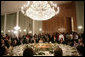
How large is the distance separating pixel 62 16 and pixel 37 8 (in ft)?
15.9

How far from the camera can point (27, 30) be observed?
10.2 m

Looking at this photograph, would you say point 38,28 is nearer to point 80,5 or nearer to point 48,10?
point 80,5

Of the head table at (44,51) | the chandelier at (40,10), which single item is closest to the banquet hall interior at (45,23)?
the chandelier at (40,10)

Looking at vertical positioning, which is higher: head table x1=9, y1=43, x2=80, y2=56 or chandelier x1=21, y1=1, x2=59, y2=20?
chandelier x1=21, y1=1, x2=59, y2=20

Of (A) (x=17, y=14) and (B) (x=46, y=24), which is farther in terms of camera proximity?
(A) (x=17, y=14)

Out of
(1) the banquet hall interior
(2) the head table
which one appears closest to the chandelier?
(1) the banquet hall interior

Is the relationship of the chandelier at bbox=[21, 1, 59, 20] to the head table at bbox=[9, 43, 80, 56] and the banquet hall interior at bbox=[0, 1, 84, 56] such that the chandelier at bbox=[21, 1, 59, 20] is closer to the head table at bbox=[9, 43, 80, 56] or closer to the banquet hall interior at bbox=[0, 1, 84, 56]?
the banquet hall interior at bbox=[0, 1, 84, 56]

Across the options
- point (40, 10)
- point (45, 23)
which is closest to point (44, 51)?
point (40, 10)

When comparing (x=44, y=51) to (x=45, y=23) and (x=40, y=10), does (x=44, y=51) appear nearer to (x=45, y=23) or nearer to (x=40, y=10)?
(x=40, y=10)

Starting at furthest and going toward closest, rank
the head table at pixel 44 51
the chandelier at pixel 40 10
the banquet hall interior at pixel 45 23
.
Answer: the banquet hall interior at pixel 45 23 → the chandelier at pixel 40 10 → the head table at pixel 44 51

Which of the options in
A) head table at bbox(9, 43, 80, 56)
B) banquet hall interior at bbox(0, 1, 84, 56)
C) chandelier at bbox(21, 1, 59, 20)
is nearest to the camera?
head table at bbox(9, 43, 80, 56)

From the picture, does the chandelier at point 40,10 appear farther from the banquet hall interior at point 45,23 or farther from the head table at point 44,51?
the head table at point 44,51

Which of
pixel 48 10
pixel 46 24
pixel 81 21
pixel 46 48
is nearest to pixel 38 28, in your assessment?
pixel 46 24

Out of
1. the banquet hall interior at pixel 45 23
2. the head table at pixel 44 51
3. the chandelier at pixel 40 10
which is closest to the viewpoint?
the head table at pixel 44 51
